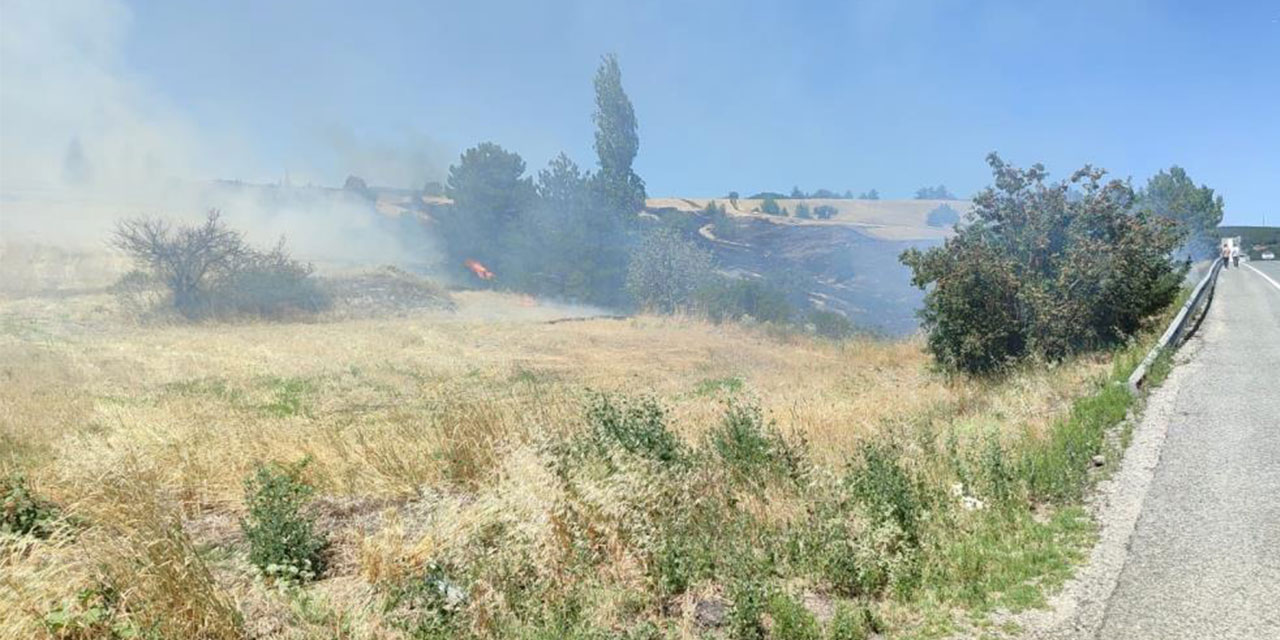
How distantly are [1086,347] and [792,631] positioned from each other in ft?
42.6

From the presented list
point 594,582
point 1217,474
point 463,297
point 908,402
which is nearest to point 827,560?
point 594,582

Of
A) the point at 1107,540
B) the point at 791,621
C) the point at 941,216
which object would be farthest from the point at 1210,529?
the point at 941,216

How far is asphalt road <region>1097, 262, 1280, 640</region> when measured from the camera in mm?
3480

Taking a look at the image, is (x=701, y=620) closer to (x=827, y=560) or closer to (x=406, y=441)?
(x=827, y=560)

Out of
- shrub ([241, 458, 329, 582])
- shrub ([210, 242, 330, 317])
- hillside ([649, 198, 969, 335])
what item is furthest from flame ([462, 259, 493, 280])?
shrub ([241, 458, 329, 582])

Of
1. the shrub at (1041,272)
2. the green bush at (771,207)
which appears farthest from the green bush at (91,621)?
the green bush at (771,207)

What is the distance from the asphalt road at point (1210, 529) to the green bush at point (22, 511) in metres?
6.62

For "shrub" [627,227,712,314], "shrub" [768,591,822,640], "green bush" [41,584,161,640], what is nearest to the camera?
"green bush" [41,584,161,640]

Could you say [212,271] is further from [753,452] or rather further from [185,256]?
[753,452]

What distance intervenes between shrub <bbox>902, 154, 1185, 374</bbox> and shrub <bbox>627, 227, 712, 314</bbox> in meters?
30.3

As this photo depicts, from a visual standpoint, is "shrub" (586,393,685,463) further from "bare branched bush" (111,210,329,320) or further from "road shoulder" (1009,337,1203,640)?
"bare branched bush" (111,210,329,320)

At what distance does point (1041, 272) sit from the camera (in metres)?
14.6

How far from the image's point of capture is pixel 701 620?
385 centimetres

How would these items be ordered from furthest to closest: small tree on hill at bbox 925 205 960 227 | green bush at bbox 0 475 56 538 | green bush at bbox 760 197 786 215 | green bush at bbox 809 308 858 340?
small tree on hill at bbox 925 205 960 227
green bush at bbox 760 197 786 215
green bush at bbox 809 308 858 340
green bush at bbox 0 475 56 538
